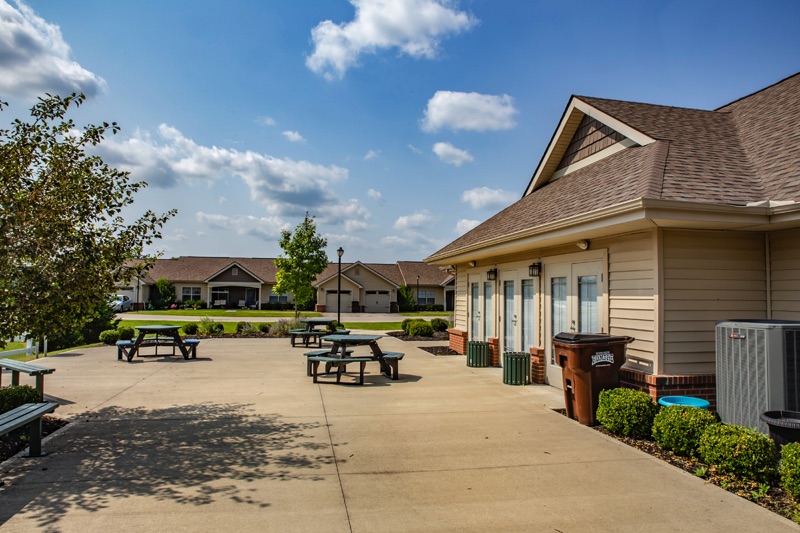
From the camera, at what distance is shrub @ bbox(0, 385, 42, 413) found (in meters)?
7.12

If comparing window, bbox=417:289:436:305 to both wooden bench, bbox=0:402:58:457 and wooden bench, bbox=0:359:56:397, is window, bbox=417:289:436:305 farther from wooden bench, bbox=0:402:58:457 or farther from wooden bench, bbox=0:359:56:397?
wooden bench, bbox=0:402:58:457

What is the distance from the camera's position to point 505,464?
19.2 feet

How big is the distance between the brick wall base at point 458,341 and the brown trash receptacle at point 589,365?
8517 millimetres

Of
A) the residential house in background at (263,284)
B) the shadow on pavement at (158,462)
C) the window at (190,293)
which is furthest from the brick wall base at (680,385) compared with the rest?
the window at (190,293)

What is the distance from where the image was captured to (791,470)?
4.75 meters

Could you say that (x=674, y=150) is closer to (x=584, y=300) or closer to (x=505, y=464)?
(x=584, y=300)

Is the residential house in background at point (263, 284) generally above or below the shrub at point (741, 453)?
above

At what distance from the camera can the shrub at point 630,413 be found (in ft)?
22.3

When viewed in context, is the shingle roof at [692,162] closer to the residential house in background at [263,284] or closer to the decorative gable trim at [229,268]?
the residential house in background at [263,284]

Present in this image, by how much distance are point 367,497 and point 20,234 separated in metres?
4.88

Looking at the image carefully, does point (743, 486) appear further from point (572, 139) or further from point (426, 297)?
point (426, 297)

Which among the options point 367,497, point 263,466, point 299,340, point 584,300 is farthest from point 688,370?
point 299,340

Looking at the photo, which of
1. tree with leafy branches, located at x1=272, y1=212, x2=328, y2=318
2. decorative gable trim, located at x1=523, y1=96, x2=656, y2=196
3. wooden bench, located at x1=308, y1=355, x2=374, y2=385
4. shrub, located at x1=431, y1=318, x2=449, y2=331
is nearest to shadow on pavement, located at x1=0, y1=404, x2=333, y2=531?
wooden bench, located at x1=308, y1=355, x2=374, y2=385

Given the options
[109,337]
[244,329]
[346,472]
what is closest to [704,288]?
[346,472]
